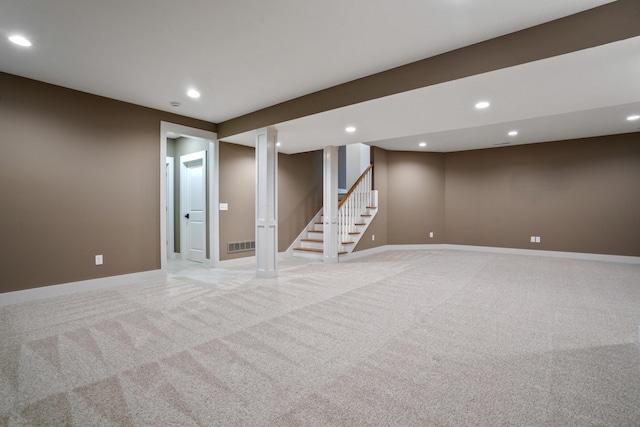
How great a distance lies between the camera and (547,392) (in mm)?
1755

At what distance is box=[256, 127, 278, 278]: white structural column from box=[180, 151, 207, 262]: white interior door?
165cm

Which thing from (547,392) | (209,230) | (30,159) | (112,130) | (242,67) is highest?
(242,67)

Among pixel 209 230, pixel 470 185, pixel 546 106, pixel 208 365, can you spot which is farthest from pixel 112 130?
pixel 470 185

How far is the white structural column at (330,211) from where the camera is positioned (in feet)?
19.9

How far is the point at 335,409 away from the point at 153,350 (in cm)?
155

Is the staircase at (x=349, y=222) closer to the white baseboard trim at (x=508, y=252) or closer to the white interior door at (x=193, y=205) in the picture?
the white baseboard trim at (x=508, y=252)

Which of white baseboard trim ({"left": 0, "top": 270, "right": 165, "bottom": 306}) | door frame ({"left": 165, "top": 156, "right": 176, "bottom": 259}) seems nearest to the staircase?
door frame ({"left": 165, "top": 156, "right": 176, "bottom": 259})

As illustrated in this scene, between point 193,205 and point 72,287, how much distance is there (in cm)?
270

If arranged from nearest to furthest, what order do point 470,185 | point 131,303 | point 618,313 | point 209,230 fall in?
point 618,313
point 131,303
point 209,230
point 470,185

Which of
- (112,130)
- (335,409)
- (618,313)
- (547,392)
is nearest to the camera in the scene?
(335,409)

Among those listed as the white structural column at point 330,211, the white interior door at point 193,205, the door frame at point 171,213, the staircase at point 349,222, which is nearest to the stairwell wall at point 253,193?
the staircase at point 349,222

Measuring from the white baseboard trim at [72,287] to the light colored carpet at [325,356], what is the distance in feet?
0.57

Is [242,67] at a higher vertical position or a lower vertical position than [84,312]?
higher

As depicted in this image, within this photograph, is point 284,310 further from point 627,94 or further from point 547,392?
point 627,94
